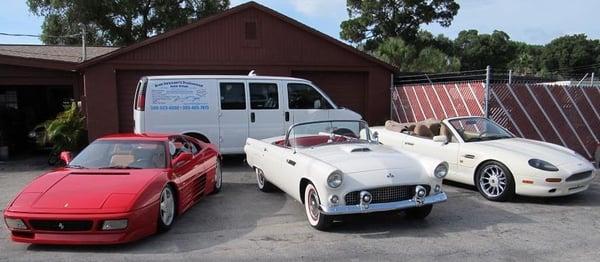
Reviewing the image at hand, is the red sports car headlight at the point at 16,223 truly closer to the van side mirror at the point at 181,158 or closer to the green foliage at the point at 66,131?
the van side mirror at the point at 181,158

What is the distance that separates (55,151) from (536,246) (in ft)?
36.7

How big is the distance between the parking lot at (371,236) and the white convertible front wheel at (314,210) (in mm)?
95

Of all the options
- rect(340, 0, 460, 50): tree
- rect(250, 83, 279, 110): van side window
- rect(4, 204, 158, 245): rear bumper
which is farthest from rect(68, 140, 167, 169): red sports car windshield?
rect(340, 0, 460, 50): tree

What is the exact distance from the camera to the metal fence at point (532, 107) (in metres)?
11.3

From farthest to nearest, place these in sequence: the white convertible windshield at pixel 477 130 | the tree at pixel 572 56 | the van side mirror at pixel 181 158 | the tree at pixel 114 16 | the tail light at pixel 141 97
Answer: the tree at pixel 572 56
the tree at pixel 114 16
the tail light at pixel 141 97
the white convertible windshield at pixel 477 130
the van side mirror at pixel 181 158

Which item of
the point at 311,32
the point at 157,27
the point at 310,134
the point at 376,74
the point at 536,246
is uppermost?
the point at 157,27

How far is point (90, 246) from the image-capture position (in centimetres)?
541

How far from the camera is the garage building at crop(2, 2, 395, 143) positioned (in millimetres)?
13570

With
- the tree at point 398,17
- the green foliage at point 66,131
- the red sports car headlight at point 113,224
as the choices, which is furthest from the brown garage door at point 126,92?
the tree at point 398,17

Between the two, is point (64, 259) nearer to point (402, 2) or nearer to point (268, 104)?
point (268, 104)

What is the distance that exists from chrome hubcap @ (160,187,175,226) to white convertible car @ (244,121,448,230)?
159 cm

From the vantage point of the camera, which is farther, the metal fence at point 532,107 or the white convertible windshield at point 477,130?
the metal fence at point 532,107

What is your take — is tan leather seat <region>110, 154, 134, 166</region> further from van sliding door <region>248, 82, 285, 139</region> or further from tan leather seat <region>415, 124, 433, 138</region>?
tan leather seat <region>415, 124, 433, 138</region>

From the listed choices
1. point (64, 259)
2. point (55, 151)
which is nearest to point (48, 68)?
point (55, 151)
